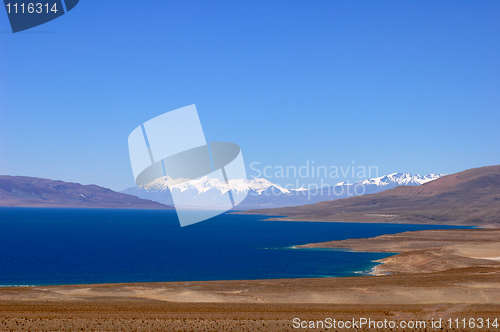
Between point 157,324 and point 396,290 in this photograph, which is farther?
point 396,290

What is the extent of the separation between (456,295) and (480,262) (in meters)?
34.8

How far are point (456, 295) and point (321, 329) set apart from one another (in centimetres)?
2032

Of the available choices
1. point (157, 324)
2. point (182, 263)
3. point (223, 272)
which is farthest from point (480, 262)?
point (157, 324)

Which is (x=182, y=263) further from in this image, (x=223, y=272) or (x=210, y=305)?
(x=210, y=305)

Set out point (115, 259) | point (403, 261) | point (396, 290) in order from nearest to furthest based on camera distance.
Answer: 1. point (396, 290)
2. point (403, 261)
3. point (115, 259)

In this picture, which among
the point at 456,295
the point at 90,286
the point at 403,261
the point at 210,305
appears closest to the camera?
the point at 210,305

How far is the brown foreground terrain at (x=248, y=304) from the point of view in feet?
85.3

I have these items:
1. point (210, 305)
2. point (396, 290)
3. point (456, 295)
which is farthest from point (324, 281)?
point (210, 305)

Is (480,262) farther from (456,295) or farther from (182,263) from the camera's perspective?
(182,263)

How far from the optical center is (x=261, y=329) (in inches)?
988

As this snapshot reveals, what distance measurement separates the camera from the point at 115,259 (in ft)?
261

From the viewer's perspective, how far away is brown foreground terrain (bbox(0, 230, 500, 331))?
2598 cm

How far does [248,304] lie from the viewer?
3653cm

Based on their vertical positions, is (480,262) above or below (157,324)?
below
